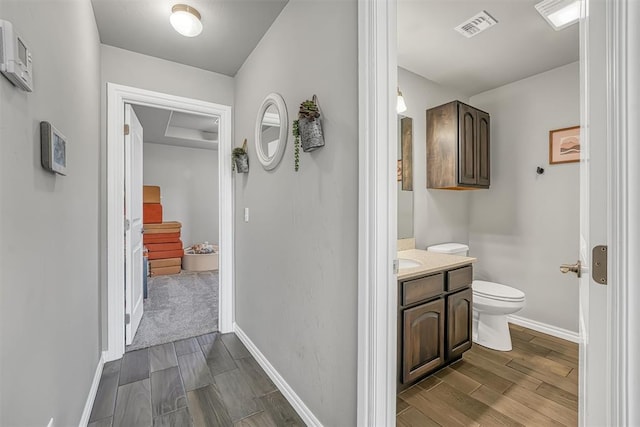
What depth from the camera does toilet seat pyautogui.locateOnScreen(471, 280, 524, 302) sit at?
2303mm

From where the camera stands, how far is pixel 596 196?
0.66m

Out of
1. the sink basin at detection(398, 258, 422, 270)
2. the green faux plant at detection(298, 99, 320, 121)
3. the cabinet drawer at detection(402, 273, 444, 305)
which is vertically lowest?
the cabinet drawer at detection(402, 273, 444, 305)

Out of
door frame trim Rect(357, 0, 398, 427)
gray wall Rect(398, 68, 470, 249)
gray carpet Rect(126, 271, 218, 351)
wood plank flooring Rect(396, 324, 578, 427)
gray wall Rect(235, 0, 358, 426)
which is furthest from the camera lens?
gray wall Rect(398, 68, 470, 249)

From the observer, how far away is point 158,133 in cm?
503

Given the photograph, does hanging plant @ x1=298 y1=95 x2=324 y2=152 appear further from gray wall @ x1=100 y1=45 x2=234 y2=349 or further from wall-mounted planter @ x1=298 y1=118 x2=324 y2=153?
gray wall @ x1=100 y1=45 x2=234 y2=349

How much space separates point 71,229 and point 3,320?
0.84 m

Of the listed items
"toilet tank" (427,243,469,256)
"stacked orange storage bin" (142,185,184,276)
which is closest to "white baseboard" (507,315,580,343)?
"toilet tank" (427,243,469,256)

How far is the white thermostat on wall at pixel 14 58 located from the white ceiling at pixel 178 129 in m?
3.53

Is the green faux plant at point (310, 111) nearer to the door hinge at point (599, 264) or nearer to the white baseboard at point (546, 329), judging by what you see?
the door hinge at point (599, 264)

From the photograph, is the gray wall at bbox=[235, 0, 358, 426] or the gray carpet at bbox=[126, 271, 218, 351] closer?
the gray wall at bbox=[235, 0, 358, 426]

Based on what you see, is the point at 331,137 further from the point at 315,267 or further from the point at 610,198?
the point at 610,198

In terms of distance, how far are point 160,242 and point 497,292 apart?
4.94 metres

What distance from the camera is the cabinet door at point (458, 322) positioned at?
6.56 feet

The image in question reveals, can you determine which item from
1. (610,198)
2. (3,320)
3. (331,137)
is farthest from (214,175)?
(610,198)
